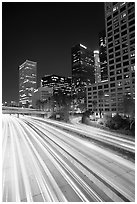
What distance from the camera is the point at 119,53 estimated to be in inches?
1144

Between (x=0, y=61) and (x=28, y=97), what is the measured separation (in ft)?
308

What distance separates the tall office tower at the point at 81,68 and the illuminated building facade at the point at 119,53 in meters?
63.3

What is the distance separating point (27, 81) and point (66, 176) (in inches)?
3866

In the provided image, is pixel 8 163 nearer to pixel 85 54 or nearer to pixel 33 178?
pixel 33 178

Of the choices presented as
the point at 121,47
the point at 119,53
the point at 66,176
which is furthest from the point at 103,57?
the point at 66,176

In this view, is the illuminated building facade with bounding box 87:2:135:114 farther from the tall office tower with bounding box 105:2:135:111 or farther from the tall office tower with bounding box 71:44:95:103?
the tall office tower with bounding box 71:44:95:103

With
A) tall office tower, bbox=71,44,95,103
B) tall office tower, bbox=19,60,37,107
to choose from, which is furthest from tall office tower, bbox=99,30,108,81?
tall office tower, bbox=19,60,37,107

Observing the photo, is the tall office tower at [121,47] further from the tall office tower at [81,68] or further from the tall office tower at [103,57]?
the tall office tower at [81,68]

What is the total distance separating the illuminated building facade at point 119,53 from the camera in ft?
87.6

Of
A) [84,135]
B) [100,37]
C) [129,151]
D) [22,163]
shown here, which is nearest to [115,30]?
[84,135]

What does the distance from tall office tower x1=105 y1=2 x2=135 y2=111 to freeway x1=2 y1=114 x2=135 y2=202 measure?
2257cm

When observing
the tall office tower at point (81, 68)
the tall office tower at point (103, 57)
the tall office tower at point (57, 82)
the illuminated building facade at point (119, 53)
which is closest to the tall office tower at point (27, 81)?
the tall office tower at point (57, 82)

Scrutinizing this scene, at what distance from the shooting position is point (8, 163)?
430 cm

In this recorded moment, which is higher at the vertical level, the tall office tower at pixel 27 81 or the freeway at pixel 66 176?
the tall office tower at pixel 27 81
